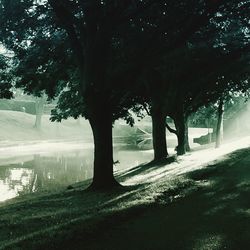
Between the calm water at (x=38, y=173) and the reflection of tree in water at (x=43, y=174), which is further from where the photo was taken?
the reflection of tree in water at (x=43, y=174)

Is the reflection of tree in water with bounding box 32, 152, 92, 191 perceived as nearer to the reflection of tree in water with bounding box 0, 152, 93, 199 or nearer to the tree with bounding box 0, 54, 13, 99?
the reflection of tree in water with bounding box 0, 152, 93, 199

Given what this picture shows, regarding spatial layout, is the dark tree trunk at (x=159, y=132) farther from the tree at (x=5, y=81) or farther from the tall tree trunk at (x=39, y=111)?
the tall tree trunk at (x=39, y=111)

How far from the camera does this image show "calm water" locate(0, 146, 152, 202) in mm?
24398

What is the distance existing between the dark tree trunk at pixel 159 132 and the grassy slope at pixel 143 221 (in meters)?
13.6

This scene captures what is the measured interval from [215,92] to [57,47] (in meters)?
16.9

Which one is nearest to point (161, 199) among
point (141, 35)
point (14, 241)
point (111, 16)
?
point (14, 241)

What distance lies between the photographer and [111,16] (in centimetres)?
1465

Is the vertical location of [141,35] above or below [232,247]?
above

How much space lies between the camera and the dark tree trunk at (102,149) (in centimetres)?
1558

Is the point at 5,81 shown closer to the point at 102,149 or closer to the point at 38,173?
the point at 102,149

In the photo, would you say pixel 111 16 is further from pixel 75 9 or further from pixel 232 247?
pixel 232 247

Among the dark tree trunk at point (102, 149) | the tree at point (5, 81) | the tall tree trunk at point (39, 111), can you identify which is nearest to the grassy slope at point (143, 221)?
the dark tree trunk at point (102, 149)

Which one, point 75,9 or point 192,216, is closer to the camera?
point 192,216

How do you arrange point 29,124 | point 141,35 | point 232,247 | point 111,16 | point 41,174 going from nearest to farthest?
point 232,247 → point 111,16 → point 141,35 → point 41,174 → point 29,124
